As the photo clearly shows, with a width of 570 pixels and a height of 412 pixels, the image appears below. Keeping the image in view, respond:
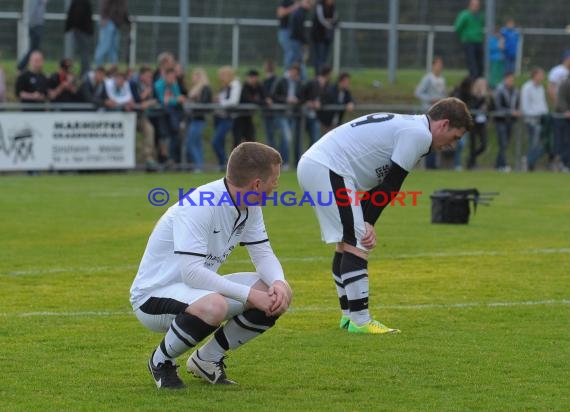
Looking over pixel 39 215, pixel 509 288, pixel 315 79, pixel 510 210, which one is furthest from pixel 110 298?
pixel 315 79

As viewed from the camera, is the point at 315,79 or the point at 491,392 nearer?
the point at 491,392

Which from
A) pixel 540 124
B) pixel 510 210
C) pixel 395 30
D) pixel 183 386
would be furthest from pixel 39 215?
pixel 395 30

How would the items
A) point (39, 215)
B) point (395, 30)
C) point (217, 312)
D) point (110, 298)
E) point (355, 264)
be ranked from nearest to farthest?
point (217, 312)
point (355, 264)
point (110, 298)
point (39, 215)
point (395, 30)

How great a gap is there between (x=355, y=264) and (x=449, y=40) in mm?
25290

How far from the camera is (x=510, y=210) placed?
62.7 feet

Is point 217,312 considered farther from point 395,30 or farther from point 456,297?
point 395,30

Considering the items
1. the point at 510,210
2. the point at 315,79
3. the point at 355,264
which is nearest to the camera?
the point at 355,264

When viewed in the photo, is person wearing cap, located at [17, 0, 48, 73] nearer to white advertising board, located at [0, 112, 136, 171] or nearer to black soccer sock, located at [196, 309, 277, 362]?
white advertising board, located at [0, 112, 136, 171]

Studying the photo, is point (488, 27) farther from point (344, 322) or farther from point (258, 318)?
point (258, 318)

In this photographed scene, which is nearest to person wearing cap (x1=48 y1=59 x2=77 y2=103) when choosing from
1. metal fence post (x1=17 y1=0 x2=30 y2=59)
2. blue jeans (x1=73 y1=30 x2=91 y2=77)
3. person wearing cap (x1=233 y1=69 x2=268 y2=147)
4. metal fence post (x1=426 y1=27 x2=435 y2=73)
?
blue jeans (x1=73 y1=30 x2=91 y2=77)

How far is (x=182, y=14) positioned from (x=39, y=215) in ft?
39.0

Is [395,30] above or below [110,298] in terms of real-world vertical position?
above

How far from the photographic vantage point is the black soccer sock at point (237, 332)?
24.2 ft

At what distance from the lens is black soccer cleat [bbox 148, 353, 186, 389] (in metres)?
7.38
